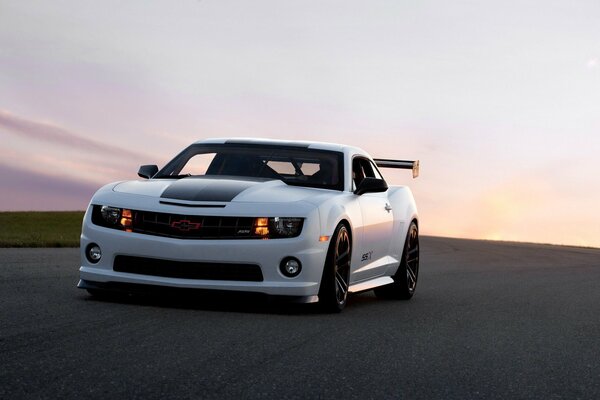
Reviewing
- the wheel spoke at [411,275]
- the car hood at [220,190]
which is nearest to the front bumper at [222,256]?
the car hood at [220,190]

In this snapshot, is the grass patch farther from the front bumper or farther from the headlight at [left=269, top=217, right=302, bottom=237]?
the headlight at [left=269, top=217, right=302, bottom=237]

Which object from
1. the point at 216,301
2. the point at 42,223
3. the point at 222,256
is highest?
the point at 222,256

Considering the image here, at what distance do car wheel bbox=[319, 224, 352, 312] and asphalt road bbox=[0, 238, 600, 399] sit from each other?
0.13m

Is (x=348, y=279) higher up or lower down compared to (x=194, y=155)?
lower down

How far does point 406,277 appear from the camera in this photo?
11.4m

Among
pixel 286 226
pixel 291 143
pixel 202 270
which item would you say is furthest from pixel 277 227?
pixel 291 143

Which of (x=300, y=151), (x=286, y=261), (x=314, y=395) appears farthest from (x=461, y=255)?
(x=314, y=395)

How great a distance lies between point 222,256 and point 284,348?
1.80m

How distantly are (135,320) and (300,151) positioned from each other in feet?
10.8

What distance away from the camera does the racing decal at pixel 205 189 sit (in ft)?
27.5

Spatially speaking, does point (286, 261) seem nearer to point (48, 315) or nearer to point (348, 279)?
point (348, 279)

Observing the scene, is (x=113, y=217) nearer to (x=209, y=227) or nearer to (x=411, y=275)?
(x=209, y=227)

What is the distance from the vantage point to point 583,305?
11430mm

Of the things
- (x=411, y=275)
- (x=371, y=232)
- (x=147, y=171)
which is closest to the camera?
(x=147, y=171)
